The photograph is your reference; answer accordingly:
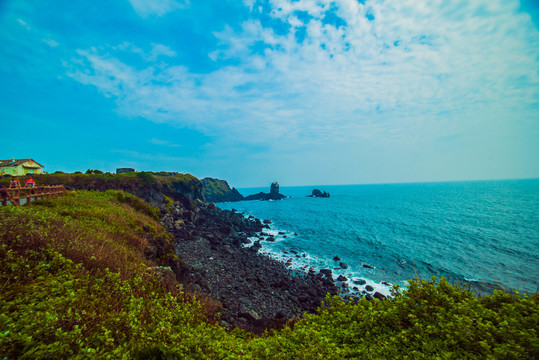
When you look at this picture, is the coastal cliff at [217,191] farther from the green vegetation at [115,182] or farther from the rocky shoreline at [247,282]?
the rocky shoreline at [247,282]

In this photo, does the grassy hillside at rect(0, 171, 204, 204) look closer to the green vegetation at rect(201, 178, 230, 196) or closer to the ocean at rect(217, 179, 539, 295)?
the ocean at rect(217, 179, 539, 295)

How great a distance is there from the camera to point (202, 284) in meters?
17.4

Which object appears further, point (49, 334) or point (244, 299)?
point (244, 299)

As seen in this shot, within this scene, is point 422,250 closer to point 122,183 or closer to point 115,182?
point 122,183

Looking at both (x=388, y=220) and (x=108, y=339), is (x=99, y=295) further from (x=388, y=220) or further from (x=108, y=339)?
(x=388, y=220)

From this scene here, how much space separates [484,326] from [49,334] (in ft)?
26.0

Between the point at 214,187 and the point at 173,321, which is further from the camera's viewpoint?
the point at 214,187

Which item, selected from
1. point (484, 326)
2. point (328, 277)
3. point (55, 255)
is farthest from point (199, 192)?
point (484, 326)

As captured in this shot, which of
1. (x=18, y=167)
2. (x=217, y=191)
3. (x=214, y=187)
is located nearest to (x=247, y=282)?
(x=18, y=167)

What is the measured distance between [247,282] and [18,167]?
43391 mm

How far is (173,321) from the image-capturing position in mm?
6453

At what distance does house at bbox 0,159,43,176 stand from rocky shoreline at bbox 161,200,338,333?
2493 centimetres

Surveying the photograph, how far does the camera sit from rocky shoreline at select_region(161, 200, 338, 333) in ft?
49.9

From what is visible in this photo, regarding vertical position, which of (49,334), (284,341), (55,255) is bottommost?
(284,341)
